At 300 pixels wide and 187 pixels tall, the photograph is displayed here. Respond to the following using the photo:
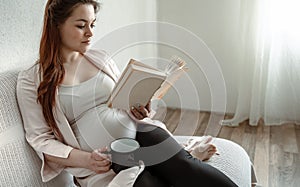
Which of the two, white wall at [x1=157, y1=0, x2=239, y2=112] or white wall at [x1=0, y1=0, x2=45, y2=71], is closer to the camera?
white wall at [x1=0, y1=0, x2=45, y2=71]

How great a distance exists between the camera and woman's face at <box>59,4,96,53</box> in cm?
115

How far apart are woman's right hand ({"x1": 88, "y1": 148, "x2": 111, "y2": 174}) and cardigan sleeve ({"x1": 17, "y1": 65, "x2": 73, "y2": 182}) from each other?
82 mm

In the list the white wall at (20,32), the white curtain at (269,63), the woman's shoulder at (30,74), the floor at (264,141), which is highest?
the white wall at (20,32)

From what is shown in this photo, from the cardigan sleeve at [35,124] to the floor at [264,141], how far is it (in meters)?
0.59

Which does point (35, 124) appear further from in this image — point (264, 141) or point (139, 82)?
point (264, 141)

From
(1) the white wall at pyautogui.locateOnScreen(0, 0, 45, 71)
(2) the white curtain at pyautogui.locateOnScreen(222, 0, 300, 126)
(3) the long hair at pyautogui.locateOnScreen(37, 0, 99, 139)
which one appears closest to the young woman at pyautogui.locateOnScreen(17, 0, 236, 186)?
(3) the long hair at pyautogui.locateOnScreen(37, 0, 99, 139)

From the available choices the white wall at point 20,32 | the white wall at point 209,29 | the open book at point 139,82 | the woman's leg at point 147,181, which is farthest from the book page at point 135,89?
the white wall at point 209,29

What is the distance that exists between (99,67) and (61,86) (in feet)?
0.62

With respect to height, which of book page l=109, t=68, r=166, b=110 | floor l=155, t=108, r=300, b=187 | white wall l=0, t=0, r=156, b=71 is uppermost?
white wall l=0, t=0, r=156, b=71

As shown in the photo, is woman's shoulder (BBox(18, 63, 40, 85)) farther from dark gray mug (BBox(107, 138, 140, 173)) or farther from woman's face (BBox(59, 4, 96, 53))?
dark gray mug (BBox(107, 138, 140, 173))

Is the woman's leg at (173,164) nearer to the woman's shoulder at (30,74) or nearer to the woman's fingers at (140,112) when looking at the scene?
the woman's fingers at (140,112)

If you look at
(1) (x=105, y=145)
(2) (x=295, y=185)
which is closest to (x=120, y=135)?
(1) (x=105, y=145)

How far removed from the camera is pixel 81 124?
46.2 inches

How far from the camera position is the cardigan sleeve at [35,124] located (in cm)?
106
